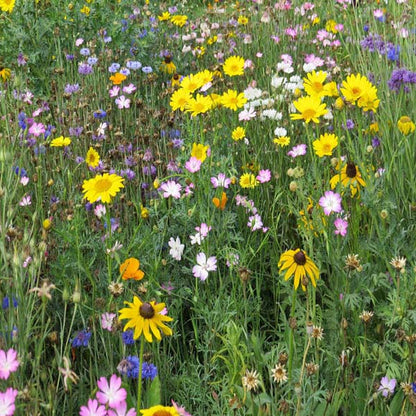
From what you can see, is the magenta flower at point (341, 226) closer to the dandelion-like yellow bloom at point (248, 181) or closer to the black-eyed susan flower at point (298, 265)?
the black-eyed susan flower at point (298, 265)

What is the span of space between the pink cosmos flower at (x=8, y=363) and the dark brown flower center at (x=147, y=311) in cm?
27

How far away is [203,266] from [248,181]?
0.51 metres

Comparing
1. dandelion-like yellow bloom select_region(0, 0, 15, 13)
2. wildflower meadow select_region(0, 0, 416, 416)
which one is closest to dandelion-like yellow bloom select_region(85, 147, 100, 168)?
wildflower meadow select_region(0, 0, 416, 416)

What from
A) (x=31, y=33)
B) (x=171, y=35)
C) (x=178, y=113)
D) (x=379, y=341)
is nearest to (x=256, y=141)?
(x=178, y=113)

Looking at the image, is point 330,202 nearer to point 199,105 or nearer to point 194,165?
point 194,165

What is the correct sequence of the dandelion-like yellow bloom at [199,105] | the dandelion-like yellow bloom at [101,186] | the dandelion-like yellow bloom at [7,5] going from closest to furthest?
the dandelion-like yellow bloom at [101,186] → the dandelion-like yellow bloom at [199,105] → the dandelion-like yellow bloom at [7,5]

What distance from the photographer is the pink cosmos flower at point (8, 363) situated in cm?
119

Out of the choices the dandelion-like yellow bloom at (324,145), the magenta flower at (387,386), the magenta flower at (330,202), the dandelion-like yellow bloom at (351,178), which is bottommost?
the magenta flower at (387,386)

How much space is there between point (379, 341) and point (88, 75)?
2.32 metres

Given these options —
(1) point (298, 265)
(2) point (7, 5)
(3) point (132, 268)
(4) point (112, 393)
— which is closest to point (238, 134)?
(3) point (132, 268)

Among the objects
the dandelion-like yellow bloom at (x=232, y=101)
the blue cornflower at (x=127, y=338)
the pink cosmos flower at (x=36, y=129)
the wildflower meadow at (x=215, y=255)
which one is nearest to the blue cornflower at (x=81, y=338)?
the wildflower meadow at (x=215, y=255)

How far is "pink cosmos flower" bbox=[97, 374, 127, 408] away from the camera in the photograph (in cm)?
125

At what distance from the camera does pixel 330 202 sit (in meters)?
1.87

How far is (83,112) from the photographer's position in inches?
118
